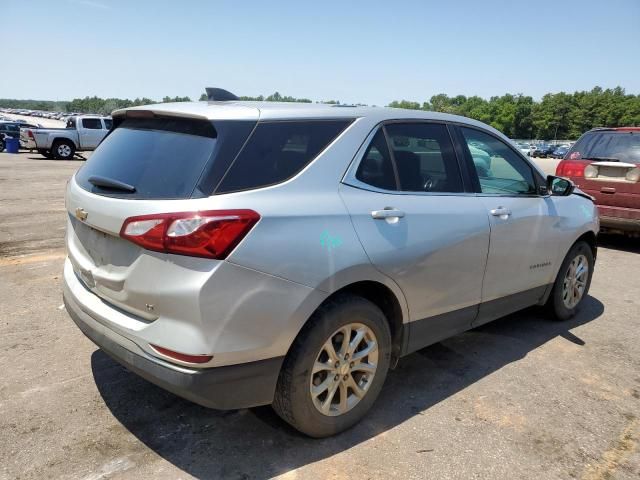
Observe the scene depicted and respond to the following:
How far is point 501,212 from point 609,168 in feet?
16.2

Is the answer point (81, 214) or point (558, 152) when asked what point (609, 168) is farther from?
point (558, 152)

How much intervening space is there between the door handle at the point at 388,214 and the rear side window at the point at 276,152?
1.50 feet

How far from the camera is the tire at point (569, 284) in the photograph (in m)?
4.52

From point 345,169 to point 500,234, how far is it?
4.81ft

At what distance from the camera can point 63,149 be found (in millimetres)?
22766

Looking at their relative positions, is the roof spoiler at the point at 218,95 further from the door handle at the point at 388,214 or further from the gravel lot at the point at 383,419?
the gravel lot at the point at 383,419

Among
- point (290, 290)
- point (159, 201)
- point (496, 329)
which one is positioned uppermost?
point (159, 201)

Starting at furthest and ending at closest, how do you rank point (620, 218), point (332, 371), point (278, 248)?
1. point (620, 218)
2. point (332, 371)
3. point (278, 248)

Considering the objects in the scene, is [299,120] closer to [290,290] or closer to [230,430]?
[290,290]

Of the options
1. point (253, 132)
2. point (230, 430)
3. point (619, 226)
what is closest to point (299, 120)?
point (253, 132)

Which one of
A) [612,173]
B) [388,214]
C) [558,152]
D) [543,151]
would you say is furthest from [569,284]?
[543,151]

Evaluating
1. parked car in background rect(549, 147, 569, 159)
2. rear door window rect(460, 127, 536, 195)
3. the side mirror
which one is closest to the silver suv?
rear door window rect(460, 127, 536, 195)

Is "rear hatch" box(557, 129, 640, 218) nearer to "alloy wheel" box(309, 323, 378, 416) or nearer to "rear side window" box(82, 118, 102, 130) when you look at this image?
"alloy wheel" box(309, 323, 378, 416)

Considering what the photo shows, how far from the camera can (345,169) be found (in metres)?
2.74
